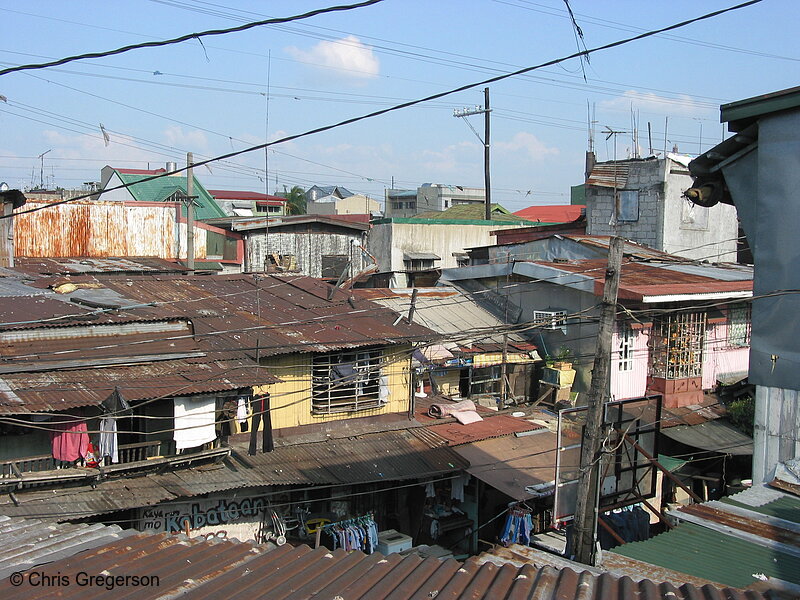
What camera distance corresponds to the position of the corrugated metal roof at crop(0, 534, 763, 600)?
15.7 ft

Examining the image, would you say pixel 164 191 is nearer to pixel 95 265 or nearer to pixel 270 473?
pixel 95 265

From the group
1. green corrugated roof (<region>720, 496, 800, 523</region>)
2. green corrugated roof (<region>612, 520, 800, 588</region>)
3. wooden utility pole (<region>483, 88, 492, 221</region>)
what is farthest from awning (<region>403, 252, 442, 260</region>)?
green corrugated roof (<region>612, 520, 800, 588</region>)

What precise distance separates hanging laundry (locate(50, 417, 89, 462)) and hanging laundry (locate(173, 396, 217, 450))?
1683 millimetres

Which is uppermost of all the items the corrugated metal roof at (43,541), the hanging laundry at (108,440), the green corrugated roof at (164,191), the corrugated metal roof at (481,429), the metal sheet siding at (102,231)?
the green corrugated roof at (164,191)

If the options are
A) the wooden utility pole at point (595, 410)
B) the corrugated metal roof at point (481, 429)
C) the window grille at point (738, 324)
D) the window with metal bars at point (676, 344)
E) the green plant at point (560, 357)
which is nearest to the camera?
the wooden utility pole at point (595, 410)

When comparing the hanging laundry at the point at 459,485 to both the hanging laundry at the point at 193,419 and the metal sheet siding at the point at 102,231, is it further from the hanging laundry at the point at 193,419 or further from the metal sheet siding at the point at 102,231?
the metal sheet siding at the point at 102,231

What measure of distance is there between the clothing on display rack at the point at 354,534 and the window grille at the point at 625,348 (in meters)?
8.91

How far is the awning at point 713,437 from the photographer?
62.4ft

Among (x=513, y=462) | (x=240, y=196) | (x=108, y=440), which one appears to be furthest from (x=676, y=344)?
(x=240, y=196)

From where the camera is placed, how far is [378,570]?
5.31 meters

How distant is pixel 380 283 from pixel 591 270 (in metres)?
13.8

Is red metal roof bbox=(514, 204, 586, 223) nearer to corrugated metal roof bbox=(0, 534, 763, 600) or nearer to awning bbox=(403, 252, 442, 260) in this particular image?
awning bbox=(403, 252, 442, 260)

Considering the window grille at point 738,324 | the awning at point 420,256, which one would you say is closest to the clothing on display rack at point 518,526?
the window grille at point 738,324

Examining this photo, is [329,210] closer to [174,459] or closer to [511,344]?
[511,344]
